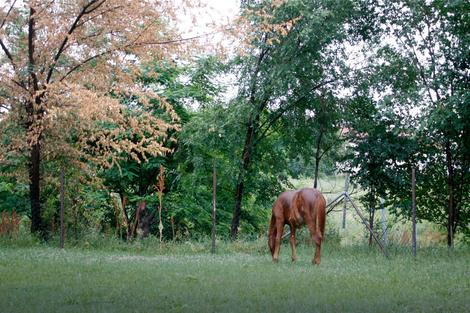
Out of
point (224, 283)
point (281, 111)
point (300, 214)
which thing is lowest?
point (224, 283)

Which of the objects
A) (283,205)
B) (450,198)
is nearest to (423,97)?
(450,198)

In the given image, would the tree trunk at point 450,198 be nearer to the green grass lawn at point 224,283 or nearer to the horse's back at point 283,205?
the green grass lawn at point 224,283

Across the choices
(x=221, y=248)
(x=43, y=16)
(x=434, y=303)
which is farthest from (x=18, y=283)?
(x=43, y=16)

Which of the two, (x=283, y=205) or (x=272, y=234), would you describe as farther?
(x=272, y=234)

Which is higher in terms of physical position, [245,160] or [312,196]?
[245,160]

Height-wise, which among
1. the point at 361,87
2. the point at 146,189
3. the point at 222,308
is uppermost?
the point at 361,87

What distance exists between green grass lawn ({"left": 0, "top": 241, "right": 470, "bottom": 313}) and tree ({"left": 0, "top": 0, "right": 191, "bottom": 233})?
157 inches

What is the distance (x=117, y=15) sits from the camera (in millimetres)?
21297

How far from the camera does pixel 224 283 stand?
12.3m

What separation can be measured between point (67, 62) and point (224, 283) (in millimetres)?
11799

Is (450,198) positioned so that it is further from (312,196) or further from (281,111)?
(312,196)

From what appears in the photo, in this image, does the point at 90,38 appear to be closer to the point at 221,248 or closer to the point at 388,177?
the point at 221,248

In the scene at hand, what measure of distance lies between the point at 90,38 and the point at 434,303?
14.1m

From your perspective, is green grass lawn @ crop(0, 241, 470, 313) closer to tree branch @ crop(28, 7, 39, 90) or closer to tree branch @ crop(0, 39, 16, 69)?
tree branch @ crop(28, 7, 39, 90)
